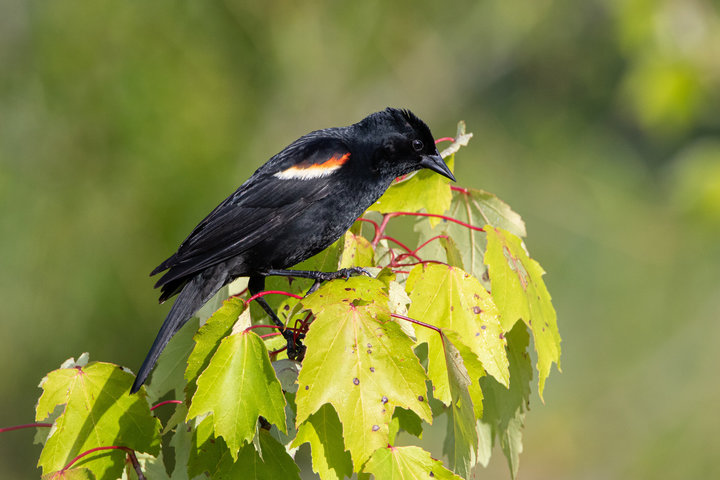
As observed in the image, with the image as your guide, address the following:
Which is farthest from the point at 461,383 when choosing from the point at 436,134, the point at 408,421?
the point at 436,134

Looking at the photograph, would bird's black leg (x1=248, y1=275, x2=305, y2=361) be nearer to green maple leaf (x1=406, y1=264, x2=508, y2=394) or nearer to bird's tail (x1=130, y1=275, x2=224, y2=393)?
bird's tail (x1=130, y1=275, x2=224, y2=393)

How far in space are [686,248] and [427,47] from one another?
13.9 ft

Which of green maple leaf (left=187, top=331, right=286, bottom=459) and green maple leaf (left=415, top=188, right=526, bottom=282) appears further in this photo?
green maple leaf (left=415, top=188, right=526, bottom=282)

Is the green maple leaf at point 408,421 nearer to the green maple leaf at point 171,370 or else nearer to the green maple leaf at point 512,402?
the green maple leaf at point 512,402

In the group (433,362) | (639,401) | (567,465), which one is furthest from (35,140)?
(639,401)

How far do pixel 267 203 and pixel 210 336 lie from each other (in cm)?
63

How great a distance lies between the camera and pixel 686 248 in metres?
8.55

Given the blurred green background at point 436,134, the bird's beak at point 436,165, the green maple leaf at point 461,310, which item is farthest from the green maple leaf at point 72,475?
the blurred green background at point 436,134

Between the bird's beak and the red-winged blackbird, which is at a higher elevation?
the bird's beak

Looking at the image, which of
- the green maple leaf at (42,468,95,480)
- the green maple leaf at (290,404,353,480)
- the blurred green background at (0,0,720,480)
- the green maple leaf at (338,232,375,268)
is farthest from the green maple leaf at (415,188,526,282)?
the blurred green background at (0,0,720,480)

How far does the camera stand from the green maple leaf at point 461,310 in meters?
1.52

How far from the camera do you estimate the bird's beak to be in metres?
2.02

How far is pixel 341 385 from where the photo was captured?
1.32m

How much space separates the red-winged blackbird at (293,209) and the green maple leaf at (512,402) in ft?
1.82
